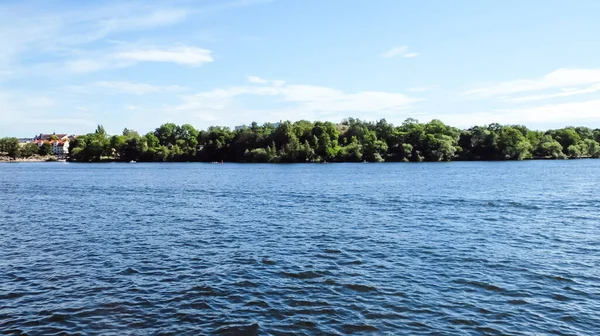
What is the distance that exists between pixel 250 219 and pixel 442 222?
51.5ft

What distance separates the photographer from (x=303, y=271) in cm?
2189

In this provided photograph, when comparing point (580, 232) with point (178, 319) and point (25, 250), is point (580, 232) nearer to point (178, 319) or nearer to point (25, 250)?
point (178, 319)

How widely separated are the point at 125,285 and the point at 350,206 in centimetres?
2959

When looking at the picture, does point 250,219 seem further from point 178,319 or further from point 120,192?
point 120,192

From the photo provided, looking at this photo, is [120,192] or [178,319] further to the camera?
[120,192]

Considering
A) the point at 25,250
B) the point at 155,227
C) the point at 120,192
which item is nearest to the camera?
the point at 25,250

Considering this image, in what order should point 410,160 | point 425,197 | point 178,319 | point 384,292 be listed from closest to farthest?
point 178,319, point 384,292, point 425,197, point 410,160

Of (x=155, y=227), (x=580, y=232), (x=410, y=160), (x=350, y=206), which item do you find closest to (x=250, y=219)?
(x=155, y=227)

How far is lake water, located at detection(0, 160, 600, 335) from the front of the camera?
15930 millimetres

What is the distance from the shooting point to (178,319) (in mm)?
16219

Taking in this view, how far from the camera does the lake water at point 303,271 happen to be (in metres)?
15.9

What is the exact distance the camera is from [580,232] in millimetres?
30734

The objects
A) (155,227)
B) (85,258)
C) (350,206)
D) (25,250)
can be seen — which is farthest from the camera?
(350,206)

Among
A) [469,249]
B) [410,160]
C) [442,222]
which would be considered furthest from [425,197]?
[410,160]
